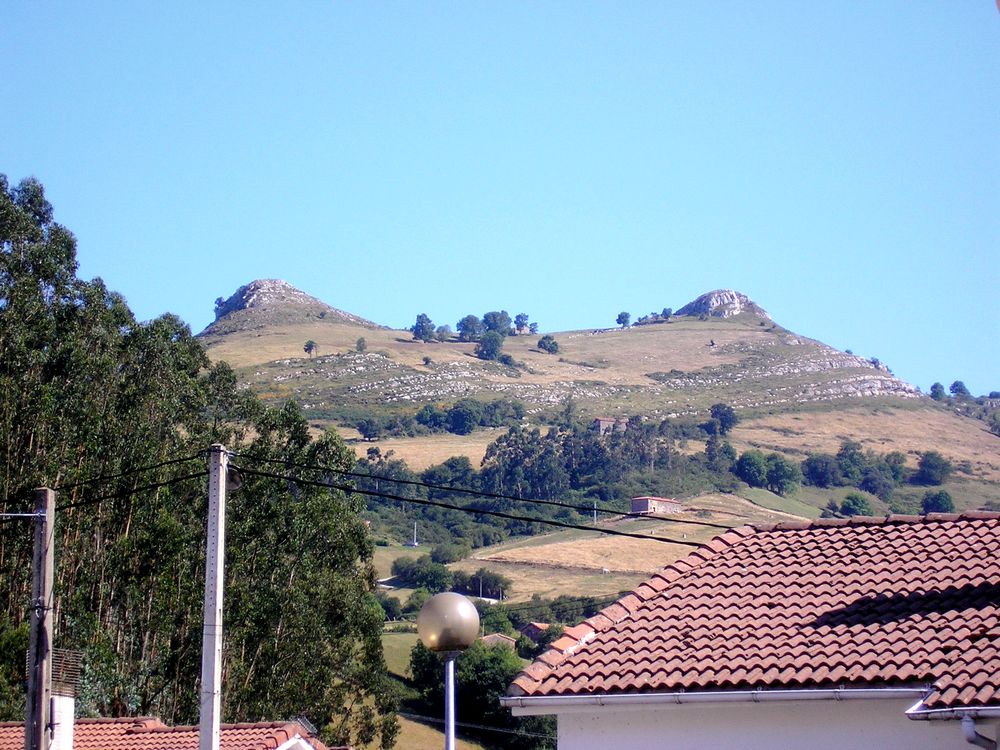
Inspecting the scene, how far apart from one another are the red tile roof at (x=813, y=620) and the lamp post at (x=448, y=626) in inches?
60.5

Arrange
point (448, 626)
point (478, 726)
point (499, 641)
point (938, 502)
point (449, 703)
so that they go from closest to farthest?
point (448, 626) → point (449, 703) → point (478, 726) → point (499, 641) → point (938, 502)

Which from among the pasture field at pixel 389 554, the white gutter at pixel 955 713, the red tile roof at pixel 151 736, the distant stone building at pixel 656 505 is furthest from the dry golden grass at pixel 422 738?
the distant stone building at pixel 656 505

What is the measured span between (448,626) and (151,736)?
Result: 14.4 metres

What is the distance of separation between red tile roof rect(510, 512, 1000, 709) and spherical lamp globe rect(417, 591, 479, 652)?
5.33ft

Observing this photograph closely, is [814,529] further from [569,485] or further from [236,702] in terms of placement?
[569,485]

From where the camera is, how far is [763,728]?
1192 cm

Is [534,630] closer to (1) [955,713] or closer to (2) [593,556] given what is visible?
(2) [593,556]

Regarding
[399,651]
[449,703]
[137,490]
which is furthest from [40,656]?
[399,651]

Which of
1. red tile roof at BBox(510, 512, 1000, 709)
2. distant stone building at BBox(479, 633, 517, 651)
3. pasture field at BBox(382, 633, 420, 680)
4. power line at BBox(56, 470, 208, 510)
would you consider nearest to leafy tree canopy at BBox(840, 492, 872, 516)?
pasture field at BBox(382, 633, 420, 680)

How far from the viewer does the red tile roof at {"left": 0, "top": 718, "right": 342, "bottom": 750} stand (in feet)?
76.1

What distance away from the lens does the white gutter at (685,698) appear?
11344 millimetres

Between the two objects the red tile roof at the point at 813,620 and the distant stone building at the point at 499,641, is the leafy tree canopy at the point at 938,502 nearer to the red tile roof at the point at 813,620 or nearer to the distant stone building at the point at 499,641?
the distant stone building at the point at 499,641

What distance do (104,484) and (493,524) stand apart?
425 feet

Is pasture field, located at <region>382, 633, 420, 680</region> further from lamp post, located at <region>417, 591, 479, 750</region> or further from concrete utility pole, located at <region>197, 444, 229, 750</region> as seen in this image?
lamp post, located at <region>417, 591, 479, 750</region>
